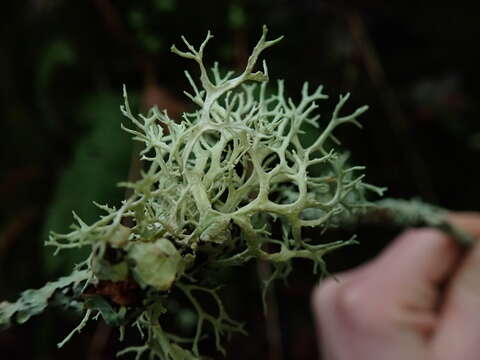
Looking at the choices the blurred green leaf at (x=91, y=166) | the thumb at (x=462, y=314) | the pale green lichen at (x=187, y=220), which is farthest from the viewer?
the blurred green leaf at (x=91, y=166)

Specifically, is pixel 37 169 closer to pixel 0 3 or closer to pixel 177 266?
pixel 0 3

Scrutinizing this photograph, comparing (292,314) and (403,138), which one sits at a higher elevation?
(403,138)

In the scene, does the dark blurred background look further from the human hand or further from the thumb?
the thumb

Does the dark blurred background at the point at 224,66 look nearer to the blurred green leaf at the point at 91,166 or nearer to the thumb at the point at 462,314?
the blurred green leaf at the point at 91,166

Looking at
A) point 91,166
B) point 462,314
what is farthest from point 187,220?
point 91,166

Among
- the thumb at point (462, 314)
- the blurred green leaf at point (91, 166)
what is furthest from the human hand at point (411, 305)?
the blurred green leaf at point (91, 166)

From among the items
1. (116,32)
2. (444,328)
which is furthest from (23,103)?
(444,328)
